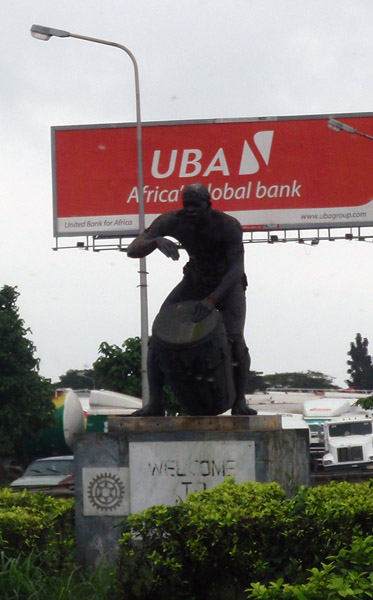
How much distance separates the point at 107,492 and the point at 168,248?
1.67m

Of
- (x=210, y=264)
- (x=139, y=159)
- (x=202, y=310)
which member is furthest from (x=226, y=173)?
(x=202, y=310)

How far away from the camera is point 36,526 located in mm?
7609

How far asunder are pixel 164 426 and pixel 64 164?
27.0 meters

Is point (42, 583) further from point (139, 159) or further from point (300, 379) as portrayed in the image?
point (300, 379)

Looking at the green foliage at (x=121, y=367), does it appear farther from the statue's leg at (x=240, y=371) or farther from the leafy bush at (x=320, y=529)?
the leafy bush at (x=320, y=529)

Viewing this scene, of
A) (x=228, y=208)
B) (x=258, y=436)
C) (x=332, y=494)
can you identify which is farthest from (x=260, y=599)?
(x=228, y=208)

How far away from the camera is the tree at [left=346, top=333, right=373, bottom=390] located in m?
90.1

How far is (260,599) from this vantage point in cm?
536

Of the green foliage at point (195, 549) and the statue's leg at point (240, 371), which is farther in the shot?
the statue's leg at point (240, 371)

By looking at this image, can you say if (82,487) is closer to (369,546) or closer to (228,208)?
(369,546)

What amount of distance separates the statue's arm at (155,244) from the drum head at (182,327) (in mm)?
450

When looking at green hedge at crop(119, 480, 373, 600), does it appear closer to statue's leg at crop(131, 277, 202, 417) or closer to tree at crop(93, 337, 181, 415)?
statue's leg at crop(131, 277, 202, 417)

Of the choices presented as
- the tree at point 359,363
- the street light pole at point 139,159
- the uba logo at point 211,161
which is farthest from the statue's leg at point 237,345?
the tree at point 359,363

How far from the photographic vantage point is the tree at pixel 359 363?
9006 centimetres
